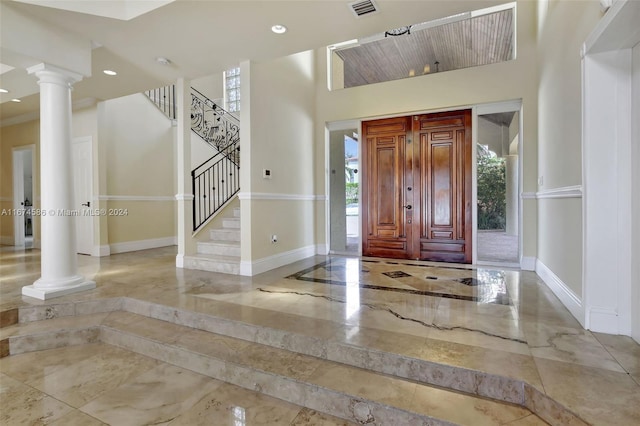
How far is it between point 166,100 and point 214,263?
16.1 feet

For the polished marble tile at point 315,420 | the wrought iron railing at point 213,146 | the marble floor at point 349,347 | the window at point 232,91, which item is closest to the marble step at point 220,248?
the marble floor at point 349,347

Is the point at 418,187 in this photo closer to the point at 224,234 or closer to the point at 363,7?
the point at 363,7

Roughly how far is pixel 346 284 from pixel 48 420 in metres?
2.64

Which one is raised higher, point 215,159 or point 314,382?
point 215,159

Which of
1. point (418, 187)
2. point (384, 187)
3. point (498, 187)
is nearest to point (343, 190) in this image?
point (384, 187)

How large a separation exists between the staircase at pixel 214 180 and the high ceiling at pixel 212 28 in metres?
1.68

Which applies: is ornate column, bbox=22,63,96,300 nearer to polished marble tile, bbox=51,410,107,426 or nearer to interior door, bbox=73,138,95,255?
polished marble tile, bbox=51,410,107,426

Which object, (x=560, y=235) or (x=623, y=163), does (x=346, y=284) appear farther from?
(x=623, y=163)

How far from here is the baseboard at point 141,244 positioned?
5.86 metres

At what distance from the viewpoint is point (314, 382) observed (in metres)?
1.86

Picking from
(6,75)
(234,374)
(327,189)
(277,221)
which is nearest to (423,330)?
(234,374)

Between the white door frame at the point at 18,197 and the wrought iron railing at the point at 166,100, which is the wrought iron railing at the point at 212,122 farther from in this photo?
the white door frame at the point at 18,197

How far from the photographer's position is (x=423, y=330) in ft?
7.63

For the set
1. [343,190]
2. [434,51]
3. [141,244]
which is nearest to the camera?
[434,51]
